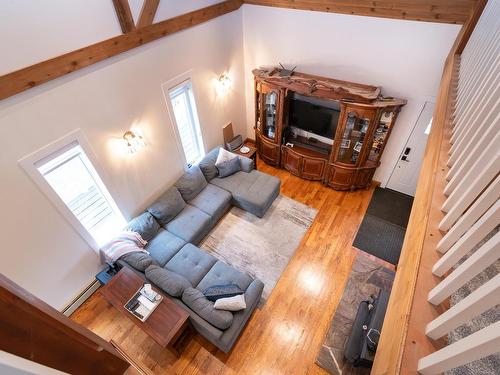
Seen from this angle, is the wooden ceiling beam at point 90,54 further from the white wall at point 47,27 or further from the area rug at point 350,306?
the area rug at point 350,306

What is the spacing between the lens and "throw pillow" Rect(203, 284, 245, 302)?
3.30 m

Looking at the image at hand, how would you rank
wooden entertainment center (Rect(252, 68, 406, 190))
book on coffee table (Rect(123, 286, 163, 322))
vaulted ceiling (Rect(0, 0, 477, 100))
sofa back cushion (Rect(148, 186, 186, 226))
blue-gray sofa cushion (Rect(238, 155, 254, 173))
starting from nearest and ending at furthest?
vaulted ceiling (Rect(0, 0, 477, 100))
book on coffee table (Rect(123, 286, 163, 322))
sofa back cushion (Rect(148, 186, 186, 226))
wooden entertainment center (Rect(252, 68, 406, 190))
blue-gray sofa cushion (Rect(238, 155, 254, 173))

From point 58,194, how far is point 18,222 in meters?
0.47

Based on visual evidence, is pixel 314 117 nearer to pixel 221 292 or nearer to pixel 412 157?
pixel 412 157

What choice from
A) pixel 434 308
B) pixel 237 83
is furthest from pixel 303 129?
pixel 434 308

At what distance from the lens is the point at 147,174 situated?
418cm

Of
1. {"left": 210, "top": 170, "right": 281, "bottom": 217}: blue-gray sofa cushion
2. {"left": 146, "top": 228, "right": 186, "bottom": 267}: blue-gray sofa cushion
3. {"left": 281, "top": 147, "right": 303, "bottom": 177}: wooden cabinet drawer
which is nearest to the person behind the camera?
{"left": 146, "top": 228, "right": 186, "bottom": 267}: blue-gray sofa cushion

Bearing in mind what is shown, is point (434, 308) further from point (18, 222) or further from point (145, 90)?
point (145, 90)

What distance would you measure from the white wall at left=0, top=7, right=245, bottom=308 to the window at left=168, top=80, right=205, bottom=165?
168 mm

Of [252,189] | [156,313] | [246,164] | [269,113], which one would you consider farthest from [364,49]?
[156,313]

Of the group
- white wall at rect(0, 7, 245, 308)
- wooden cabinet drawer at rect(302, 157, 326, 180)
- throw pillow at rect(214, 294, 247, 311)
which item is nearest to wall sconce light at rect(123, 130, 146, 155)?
white wall at rect(0, 7, 245, 308)

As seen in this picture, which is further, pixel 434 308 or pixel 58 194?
pixel 58 194

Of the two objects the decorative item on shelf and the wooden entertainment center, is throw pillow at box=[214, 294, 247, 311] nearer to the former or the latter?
the wooden entertainment center

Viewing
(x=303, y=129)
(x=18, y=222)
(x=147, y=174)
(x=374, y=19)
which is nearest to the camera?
(x=18, y=222)
